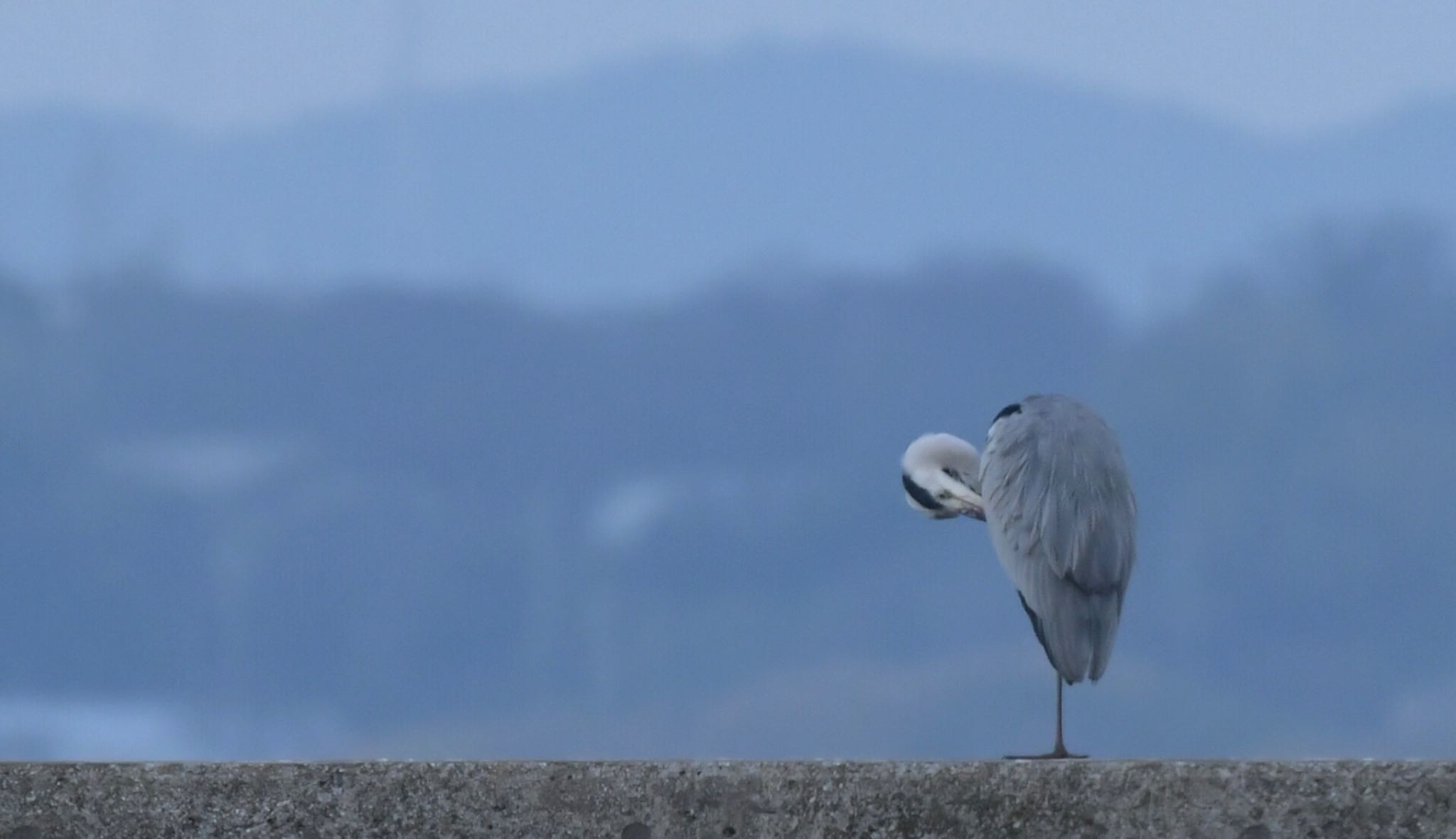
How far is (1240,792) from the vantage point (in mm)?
5320

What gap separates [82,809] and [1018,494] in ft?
18.0

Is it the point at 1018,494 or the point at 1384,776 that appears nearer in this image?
the point at 1384,776

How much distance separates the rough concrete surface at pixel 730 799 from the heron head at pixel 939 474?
24.4ft

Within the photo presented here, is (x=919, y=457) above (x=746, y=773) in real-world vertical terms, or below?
above

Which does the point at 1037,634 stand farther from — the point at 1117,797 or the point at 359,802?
the point at 359,802

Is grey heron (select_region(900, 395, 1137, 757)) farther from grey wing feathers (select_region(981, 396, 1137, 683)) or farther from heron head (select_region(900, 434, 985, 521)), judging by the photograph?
heron head (select_region(900, 434, 985, 521))

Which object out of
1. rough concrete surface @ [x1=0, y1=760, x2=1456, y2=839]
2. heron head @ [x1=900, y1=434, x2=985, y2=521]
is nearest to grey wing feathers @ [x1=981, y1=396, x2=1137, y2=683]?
heron head @ [x1=900, y1=434, x2=985, y2=521]

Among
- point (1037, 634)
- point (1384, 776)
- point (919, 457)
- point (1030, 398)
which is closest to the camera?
point (1384, 776)

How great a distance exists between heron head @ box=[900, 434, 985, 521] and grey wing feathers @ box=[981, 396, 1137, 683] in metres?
2.82

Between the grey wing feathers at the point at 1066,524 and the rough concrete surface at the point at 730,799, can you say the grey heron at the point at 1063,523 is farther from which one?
the rough concrete surface at the point at 730,799

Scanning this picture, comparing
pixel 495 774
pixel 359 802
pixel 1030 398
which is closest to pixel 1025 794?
pixel 495 774

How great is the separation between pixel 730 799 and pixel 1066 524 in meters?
4.28

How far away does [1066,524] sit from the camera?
9273 mm

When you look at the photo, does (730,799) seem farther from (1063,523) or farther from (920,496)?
(920,496)
